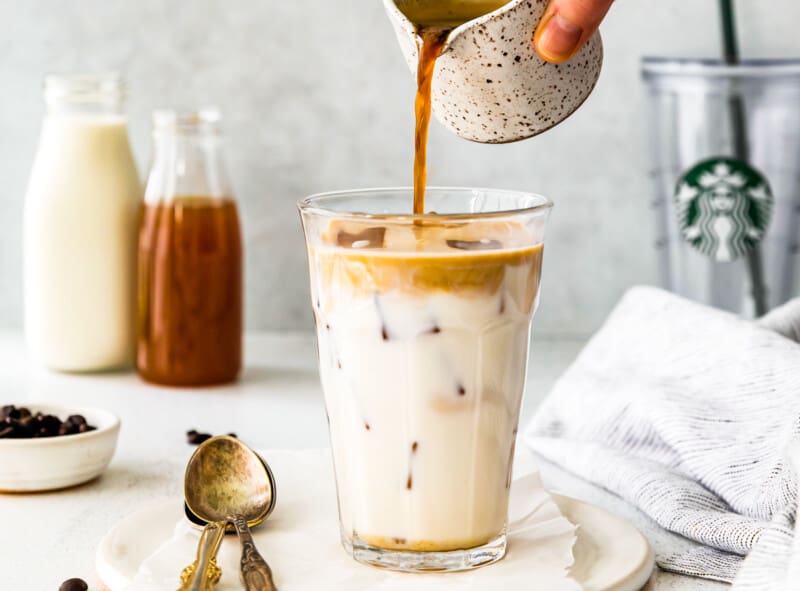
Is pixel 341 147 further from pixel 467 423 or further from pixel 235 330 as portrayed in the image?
pixel 467 423

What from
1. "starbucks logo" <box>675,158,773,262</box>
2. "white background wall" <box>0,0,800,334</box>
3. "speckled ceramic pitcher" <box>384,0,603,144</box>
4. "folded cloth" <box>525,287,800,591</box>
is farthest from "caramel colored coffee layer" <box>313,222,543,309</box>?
"white background wall" <box>0,0,800,334</box>

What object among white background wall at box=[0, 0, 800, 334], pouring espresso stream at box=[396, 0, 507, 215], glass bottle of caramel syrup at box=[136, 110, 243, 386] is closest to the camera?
pouring espresso stream at box=[396, 0, 507, 215]

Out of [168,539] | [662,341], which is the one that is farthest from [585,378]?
[168,539]

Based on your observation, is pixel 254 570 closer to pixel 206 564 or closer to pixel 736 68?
pixel 206 564

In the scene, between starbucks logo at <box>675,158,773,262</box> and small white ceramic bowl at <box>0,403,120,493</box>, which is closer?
small white ceramic bowl at <box>0,403,120,493</box>

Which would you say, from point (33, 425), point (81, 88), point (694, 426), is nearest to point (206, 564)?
point (33, 425)

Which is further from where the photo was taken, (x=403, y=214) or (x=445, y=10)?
(x=445, y=10)

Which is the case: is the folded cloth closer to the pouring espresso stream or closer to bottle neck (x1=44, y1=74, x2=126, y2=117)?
the pouring espresso stream
